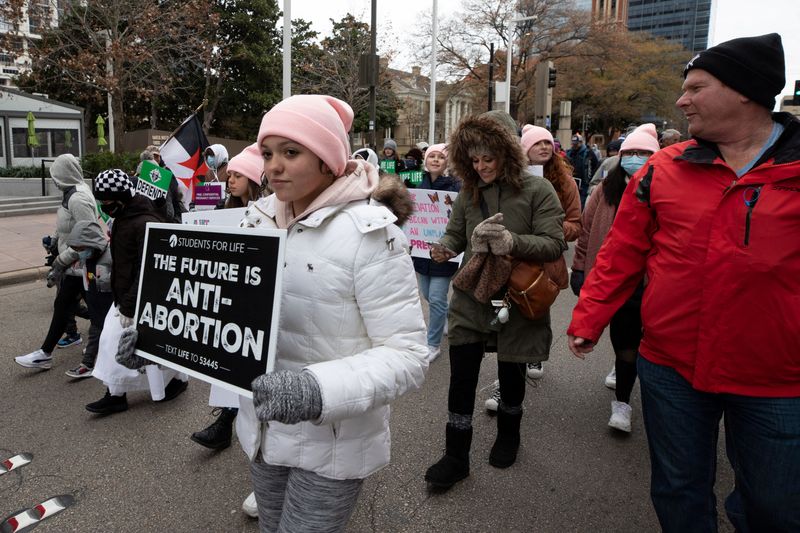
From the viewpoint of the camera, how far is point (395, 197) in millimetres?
2119

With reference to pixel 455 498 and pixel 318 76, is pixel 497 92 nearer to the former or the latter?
pixel 318 76

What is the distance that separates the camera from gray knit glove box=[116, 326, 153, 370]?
6.75 ft

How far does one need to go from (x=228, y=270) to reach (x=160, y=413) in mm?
2808

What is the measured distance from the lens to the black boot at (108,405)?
410 cm

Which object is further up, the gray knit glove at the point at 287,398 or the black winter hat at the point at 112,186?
the black winter hat at the point at 112,186

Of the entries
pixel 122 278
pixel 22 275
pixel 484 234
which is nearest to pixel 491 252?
pixel 484 234

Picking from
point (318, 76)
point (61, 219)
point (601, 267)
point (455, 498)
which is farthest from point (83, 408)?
point (318, 76)

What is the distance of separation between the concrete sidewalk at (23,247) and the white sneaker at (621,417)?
8.19 metres

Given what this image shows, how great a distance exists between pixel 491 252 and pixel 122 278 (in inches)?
92.2

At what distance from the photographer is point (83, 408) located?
14.0 feet

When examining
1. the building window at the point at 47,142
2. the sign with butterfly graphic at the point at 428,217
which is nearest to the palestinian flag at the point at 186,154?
the sign with butterfly graphic at the point at 428,217

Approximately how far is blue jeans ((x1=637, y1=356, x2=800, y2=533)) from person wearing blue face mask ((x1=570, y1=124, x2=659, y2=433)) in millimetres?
1520

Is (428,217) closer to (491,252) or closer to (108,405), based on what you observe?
(491,252)

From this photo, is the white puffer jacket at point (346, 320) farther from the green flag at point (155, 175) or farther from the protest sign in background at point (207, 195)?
the protest sign in background at point (207, 195)
